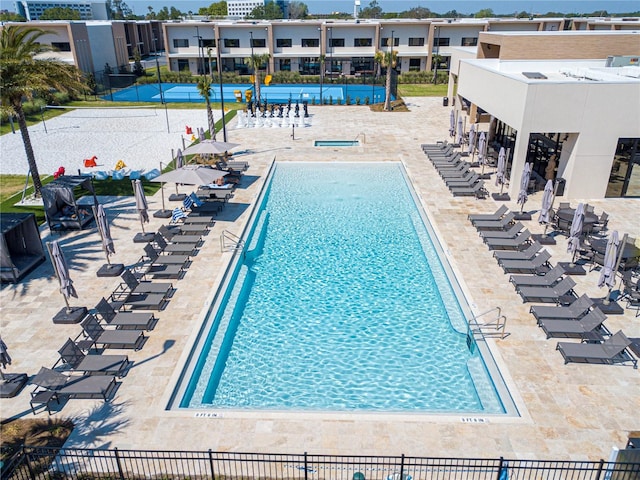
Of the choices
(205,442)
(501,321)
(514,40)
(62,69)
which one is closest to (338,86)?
(514,40)

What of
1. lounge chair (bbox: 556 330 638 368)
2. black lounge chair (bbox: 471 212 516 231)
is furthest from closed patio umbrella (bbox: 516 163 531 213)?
lounge chair (bbox: 556 330 638 368)

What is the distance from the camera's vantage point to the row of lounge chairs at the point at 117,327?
443 inches

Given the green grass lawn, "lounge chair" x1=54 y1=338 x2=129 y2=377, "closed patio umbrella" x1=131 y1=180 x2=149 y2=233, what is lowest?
"lounge chair" x1=54 y1=338 x2=129 y2=377

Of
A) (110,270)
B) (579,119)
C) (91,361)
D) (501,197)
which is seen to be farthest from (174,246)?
(579,119)

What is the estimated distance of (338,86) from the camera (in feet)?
198

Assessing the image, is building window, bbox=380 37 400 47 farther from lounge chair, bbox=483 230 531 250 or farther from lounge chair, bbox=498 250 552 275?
lounge chair, bbox=498 250 552 275

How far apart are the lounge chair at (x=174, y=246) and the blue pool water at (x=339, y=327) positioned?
191 cm

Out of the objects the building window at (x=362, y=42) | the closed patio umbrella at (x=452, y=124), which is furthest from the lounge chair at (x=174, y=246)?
the building window at (x=362, y=42)

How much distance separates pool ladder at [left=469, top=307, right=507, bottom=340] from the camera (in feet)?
43.6

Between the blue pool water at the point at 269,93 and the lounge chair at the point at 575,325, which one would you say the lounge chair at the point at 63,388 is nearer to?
the lounge chair at the point at 575,325

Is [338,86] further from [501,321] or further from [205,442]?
[205,442]

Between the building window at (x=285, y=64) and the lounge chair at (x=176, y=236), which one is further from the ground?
the building window at (x=285, y=64)

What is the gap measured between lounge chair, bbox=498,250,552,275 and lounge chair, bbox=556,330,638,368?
4.07 m

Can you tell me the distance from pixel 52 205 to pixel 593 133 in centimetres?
2318
